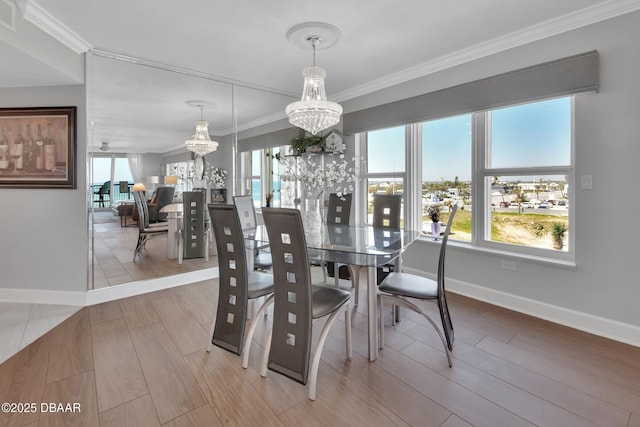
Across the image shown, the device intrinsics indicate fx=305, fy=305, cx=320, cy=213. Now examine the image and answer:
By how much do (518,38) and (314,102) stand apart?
1949 mm

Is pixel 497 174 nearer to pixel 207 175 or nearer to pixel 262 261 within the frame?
pixel 262 261

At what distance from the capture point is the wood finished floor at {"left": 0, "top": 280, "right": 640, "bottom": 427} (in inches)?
61.7

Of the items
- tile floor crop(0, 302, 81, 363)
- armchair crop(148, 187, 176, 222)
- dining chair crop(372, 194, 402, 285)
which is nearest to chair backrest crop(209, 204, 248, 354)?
tile floor crop(0, 302, 81, 363)

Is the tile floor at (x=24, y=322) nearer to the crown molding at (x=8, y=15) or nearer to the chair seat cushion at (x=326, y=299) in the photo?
the chair seat cushion at (x=326, y=299)

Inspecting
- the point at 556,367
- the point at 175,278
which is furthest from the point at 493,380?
the point at 175,278

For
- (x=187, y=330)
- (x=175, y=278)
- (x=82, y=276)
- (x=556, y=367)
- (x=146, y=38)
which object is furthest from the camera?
(x=175, y=278)

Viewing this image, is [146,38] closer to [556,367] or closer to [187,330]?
[187,330]

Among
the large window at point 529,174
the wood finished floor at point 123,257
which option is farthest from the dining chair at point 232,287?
the large window at point 529,174

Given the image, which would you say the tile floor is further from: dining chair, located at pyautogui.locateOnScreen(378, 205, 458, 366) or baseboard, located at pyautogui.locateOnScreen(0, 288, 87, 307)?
dining chair, located at pyautogui.locateOnScreen(378, 205, 458, 366)

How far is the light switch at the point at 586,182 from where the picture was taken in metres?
2.45

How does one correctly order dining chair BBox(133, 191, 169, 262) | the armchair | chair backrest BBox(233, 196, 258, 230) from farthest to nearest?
the armchair < dining chair BBox(133, 191, 169, 262) < chair backrest BBox(233, 196, 258, 230)

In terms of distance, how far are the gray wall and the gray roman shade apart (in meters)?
3.43

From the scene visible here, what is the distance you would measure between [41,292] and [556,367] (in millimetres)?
4545

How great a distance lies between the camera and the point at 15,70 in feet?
8.63
